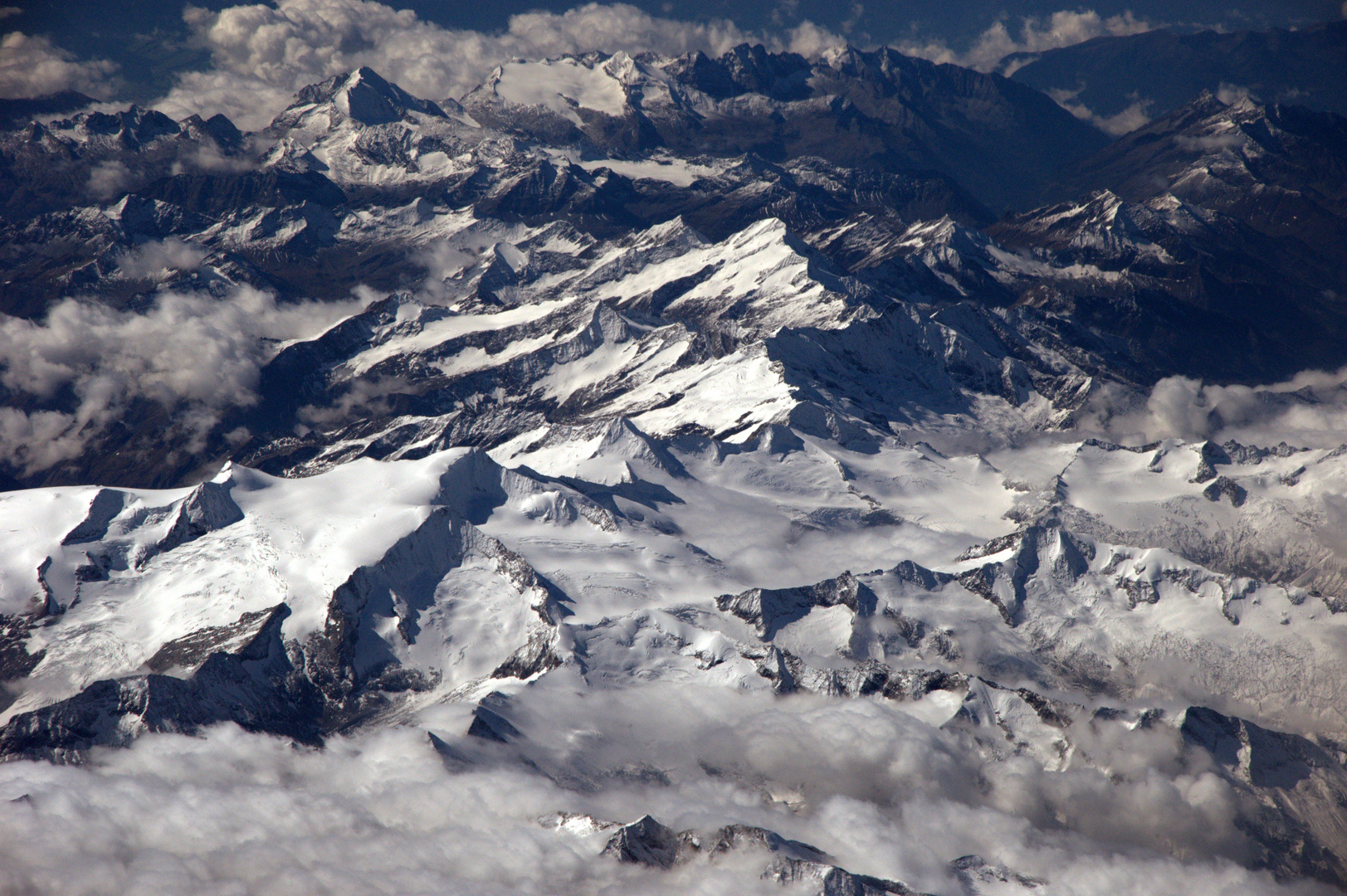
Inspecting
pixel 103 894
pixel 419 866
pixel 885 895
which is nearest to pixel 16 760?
pixel 103 894

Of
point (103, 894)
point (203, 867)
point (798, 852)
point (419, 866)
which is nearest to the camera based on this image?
point (103, 894)

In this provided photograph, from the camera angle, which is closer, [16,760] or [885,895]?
[885,895]

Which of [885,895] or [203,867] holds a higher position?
[203,867]

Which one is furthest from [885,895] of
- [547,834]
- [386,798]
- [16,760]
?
[16,760]

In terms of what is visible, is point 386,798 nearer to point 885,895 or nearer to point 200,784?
point 200,784

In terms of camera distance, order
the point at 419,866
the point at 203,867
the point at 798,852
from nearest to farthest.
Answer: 1. the point at 203,867
2. the point at 419,866
3. the point at 798,852

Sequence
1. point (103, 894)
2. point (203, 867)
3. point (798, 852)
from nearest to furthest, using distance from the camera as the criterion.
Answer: point (103, 894)
point (203, 867)
point (798, 852)

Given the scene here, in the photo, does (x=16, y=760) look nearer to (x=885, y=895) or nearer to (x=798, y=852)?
(x=798, y=852)

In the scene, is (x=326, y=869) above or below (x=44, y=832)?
below

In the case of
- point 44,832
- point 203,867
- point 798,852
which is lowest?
point 798,852
